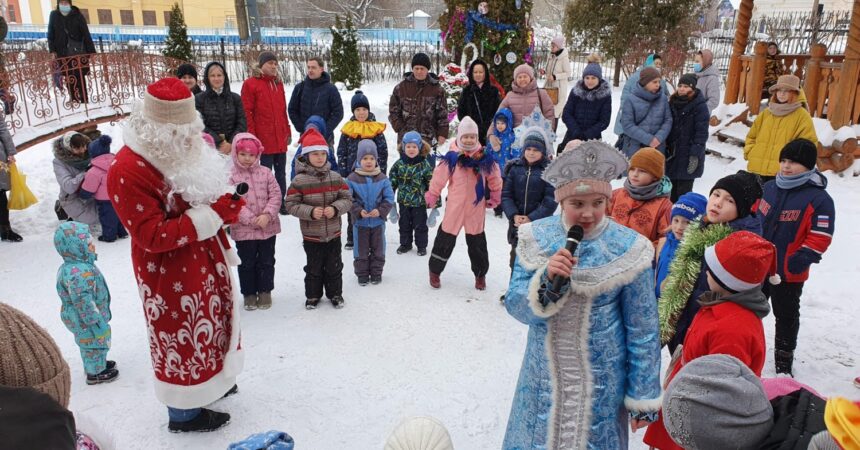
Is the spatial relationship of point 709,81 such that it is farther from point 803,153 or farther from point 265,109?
point 265,109

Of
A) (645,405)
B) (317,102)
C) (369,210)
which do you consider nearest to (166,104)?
(645,405)

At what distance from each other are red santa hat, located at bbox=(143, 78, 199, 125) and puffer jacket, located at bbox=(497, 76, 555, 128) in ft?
18.6

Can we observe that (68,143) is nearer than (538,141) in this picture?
No

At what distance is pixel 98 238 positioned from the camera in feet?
23.0

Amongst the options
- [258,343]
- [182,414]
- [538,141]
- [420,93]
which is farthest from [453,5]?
[182,414]

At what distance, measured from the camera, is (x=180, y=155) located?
3031 millimetres

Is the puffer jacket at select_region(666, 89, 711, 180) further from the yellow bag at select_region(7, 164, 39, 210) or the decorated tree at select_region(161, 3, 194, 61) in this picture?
the decorated tree at select_region(161, 3, 194, 61)

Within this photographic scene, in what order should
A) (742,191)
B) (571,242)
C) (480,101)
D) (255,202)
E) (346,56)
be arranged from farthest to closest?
(346,56) → (480,101) → (255,202) → (742,191) → (571,242)

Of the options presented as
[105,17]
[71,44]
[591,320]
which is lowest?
[591,320]

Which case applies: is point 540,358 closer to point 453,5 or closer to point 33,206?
point 33,206

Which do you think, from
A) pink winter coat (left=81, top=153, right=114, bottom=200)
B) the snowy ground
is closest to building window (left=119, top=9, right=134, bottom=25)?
pink winter coat (left=81, top=153, right=114, bottom=200)

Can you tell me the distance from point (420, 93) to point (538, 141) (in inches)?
120

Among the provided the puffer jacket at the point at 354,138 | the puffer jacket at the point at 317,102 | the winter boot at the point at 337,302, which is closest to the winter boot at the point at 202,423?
the winter boot at the point at 337,302

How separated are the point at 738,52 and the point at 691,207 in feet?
34.2
